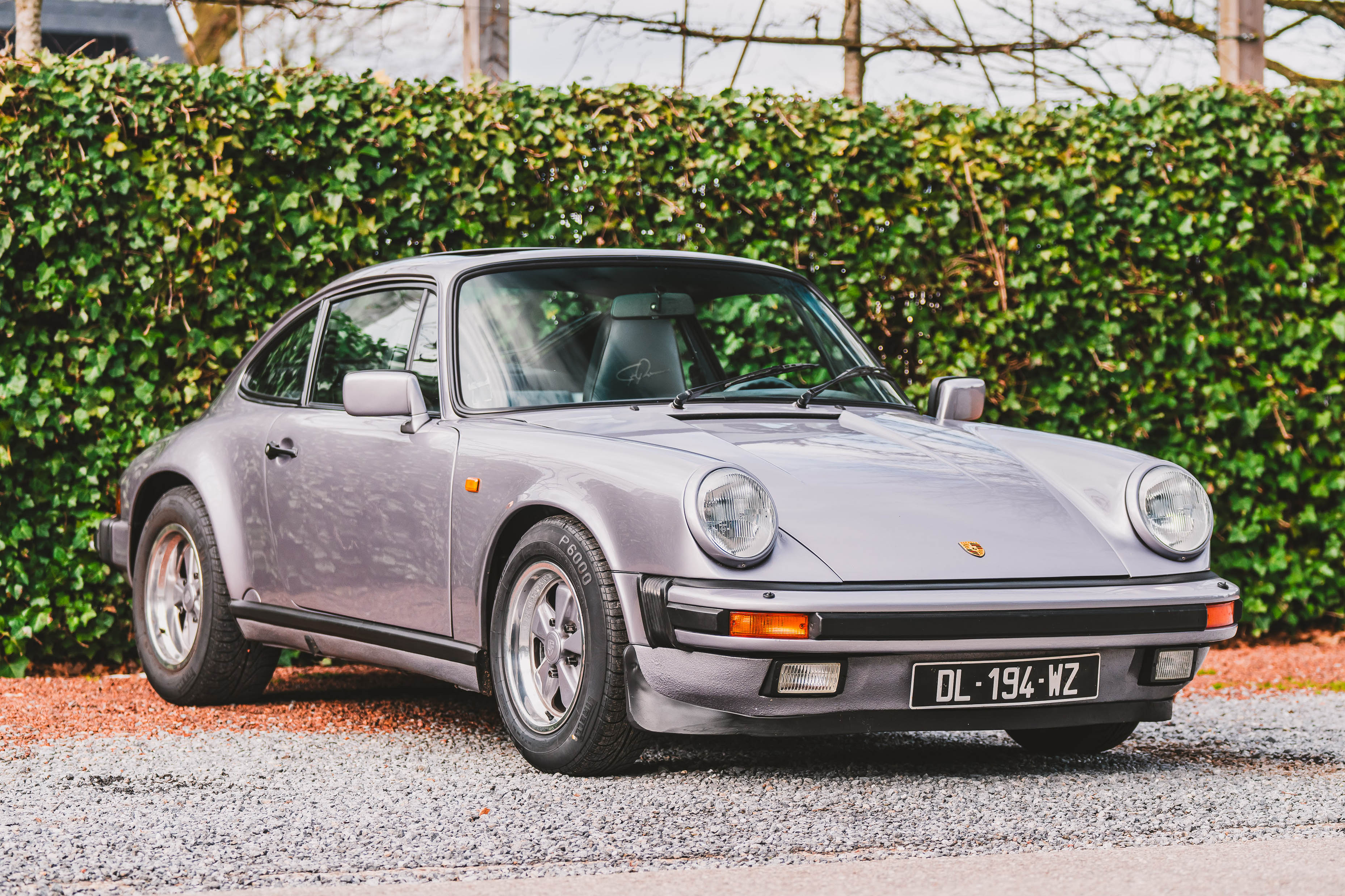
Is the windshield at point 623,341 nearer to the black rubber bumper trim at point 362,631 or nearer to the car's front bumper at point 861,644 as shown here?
the black rubber bumper trim at point 362,631

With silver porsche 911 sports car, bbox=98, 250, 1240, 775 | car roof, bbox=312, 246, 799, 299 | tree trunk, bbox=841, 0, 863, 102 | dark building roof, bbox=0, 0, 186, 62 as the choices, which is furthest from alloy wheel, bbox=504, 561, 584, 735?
dark building roof, bbox=0, 0, 186, 62

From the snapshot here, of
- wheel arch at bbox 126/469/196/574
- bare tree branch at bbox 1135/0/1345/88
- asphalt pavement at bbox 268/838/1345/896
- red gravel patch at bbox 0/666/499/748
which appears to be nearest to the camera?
asphalt pavement at bbox 268/838/1345/896

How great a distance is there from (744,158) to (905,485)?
3.35 meters

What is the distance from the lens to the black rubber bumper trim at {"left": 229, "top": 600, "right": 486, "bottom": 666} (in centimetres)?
468

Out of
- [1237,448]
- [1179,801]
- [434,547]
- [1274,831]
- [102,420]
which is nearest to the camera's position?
[1274,831]

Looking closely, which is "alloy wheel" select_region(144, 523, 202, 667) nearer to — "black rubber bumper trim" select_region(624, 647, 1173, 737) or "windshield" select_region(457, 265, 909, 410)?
"windshield" select_region(457, 265, 909, 410)

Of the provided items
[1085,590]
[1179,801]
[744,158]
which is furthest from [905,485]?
[744,158]

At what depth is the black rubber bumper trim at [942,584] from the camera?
12.7 feet

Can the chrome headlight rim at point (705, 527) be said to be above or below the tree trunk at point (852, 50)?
below

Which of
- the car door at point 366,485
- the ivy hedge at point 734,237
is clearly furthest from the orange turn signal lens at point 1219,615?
the ivy hedge at point 734,237

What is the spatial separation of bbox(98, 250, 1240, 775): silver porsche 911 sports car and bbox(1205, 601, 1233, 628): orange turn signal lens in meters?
0.01

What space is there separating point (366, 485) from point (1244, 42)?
19.4 ft

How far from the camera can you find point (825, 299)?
5.68 meters

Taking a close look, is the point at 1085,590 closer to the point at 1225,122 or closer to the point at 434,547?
the point at 434,547
